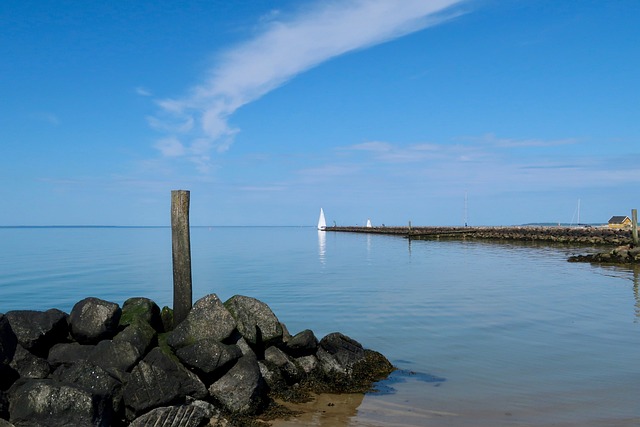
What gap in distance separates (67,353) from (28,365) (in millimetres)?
644

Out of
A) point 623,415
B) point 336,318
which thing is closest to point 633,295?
point 336,318

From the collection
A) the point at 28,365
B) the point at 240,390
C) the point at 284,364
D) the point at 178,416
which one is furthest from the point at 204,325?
the point at 28,365

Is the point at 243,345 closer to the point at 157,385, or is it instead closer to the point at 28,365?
the point at 157,385

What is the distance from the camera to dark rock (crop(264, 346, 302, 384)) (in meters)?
10.1

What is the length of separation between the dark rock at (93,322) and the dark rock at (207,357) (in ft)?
5.41

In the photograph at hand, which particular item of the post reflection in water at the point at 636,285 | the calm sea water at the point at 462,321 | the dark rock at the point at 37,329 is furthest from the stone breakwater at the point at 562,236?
the dark rock at the point at 37,329

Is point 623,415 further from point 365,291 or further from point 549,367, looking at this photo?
point 365,291

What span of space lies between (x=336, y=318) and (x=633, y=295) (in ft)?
39.6

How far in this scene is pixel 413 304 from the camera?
20.3m

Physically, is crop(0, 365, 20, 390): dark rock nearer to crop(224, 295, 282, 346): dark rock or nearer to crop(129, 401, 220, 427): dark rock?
crop(129, 401, 220, 427): dark rock

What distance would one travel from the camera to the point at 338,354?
10.9 meters

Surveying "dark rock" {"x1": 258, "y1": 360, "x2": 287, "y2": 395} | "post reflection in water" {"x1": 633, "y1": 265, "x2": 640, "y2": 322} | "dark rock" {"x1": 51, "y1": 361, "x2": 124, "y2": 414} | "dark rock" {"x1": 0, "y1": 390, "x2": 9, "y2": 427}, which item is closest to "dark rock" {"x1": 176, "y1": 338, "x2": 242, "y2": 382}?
"dark rock" {"x1": 258, "y1": 360, "x2": 287, "y2": 395}

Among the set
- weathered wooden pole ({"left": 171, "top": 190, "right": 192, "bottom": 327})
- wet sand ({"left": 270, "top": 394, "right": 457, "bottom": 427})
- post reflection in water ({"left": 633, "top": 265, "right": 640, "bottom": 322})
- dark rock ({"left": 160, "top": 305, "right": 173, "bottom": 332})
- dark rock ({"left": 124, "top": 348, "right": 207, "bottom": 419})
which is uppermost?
weathered wooden pole ({"left": 171, "top": 190, "right": 192, "bottom": 327})

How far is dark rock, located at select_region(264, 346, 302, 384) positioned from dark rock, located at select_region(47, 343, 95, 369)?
9.95 feet
